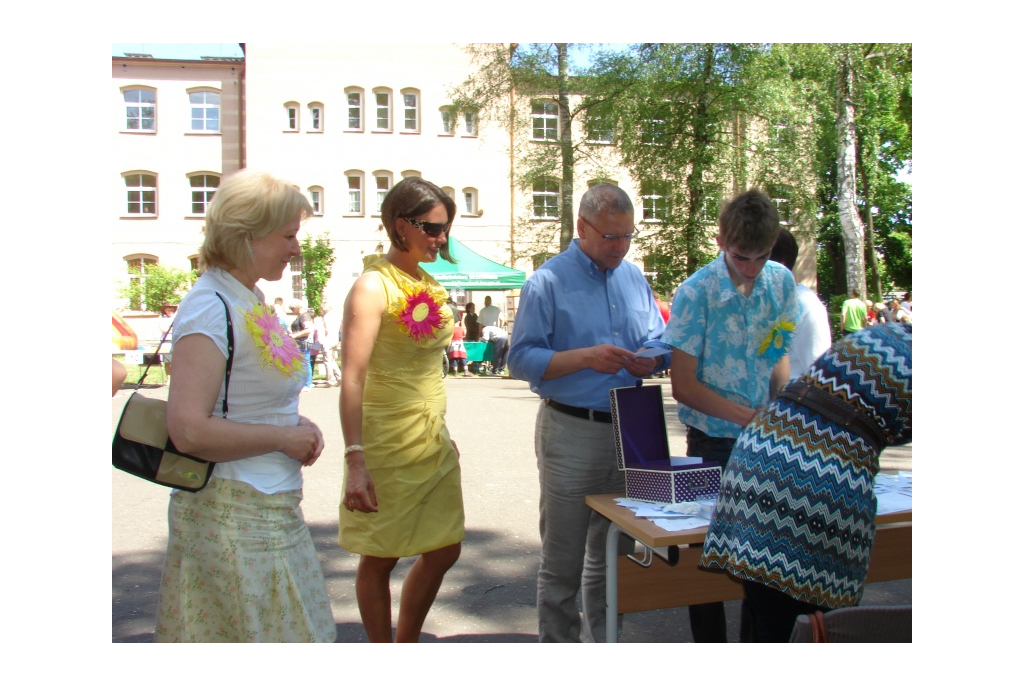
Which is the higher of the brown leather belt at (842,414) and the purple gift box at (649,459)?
the brown leather belt at (842,414)

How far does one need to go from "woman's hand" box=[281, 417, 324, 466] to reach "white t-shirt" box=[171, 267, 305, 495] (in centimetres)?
4

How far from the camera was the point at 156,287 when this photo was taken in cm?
2800

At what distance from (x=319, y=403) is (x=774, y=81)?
11819 millimetres

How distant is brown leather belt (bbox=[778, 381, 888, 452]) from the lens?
1772 millimetres

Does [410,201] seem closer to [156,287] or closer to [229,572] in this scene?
[229,572]

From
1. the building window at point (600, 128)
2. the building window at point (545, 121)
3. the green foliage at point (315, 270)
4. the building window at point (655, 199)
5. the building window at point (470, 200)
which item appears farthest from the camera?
Answer: the building window at point (470, 200)

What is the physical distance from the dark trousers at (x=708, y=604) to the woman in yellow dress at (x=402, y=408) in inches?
34.7

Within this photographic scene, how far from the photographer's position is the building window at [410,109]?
3147 centimetres

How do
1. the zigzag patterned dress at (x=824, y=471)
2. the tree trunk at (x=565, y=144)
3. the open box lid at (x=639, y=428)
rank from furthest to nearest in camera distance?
the tree trunk at (x=565, y=144) < the open box lid at (x=639, y=428) < the zigzag patterned dress at (x=824, y=471)

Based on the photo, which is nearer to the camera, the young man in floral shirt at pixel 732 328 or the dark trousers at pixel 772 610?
the dark trousers at pixel 772 610

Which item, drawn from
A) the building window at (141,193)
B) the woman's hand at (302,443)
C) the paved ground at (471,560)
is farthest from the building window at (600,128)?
the building window at (141,193)

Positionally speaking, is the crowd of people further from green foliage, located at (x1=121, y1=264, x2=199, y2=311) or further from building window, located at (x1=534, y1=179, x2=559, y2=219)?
green foliage, located at (x1=121, y1=264, x2=199, y2=311)

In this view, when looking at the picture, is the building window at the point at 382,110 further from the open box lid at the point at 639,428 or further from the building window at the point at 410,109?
the open box lid at the point at 639,428

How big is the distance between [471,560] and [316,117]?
2924 cm
